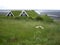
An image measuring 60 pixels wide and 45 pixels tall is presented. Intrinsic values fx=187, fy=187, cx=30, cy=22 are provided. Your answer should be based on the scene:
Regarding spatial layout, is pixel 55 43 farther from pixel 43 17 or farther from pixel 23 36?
pixel 43 17

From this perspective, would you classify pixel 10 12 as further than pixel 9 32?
Yes

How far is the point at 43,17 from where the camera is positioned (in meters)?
29.7

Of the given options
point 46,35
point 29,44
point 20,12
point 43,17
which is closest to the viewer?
point 29,44

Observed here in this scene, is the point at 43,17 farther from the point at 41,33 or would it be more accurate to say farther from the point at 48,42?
the point at 48,42

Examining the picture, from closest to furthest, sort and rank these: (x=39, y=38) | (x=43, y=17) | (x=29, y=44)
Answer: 1. (x=29, y=44)
2. (x=39, y=38)
3. (x=43, y=17)

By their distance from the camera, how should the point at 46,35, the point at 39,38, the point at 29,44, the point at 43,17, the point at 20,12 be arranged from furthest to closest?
the point at 20,12 → the point at 43,17 → the point at 46,35 → the point at 39,38 → the point at 29,44

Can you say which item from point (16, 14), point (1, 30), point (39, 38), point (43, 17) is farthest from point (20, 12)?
point (39, 38)

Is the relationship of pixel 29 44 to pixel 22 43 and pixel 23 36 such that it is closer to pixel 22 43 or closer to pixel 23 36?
pixel 22 43

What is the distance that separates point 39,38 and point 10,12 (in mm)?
20840

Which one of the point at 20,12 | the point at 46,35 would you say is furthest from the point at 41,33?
the point at 20,12

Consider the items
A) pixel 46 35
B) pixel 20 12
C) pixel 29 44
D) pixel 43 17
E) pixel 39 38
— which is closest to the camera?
pixel 29 44

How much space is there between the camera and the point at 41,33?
54.6 feet

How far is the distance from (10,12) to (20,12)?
2.24 metres

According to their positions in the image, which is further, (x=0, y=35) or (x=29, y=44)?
(x=0, y=35)
